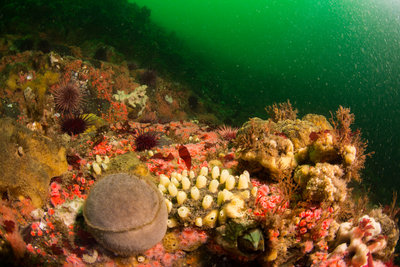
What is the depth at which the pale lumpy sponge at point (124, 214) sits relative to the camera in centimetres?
246

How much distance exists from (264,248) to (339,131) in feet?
9.81

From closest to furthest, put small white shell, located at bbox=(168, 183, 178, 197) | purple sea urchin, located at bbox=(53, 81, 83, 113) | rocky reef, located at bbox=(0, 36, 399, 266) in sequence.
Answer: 1. rocky reef, located at bbox=(0, 36, 399, 266)
2. small white shell, located at bbox=(168, 183, 178, 197)
3. purple sea urchin, located at bbox=(53, 81, 83, 113)

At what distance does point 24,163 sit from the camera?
3.51m

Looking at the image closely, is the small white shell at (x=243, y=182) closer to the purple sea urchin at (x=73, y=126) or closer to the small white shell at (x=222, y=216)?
the small white shell at (x=222, y=216)

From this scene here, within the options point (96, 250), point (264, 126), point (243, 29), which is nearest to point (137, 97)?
point (264, 126)

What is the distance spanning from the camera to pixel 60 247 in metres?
3.13

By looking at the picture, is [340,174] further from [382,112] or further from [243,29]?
[243,29]

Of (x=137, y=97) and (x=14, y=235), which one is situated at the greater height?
(x=14, y=235)

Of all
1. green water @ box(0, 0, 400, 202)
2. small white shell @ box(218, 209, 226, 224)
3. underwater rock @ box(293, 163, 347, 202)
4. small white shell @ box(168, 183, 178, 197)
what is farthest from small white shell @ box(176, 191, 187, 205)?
green water @ box(0, 0, 400, 202)

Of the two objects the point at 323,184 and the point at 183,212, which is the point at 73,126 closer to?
the point at 183,212

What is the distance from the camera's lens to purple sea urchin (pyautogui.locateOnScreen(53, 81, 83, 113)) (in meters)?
6.79

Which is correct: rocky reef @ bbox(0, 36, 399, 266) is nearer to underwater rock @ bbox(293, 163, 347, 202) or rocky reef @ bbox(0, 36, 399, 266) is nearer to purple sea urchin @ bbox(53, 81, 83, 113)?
underwater rock @ bbox(293, 163, 347, 202)

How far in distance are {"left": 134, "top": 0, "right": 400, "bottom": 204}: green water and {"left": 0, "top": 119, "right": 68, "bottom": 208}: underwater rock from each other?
14.2 meters

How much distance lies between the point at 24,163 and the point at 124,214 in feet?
7.57
